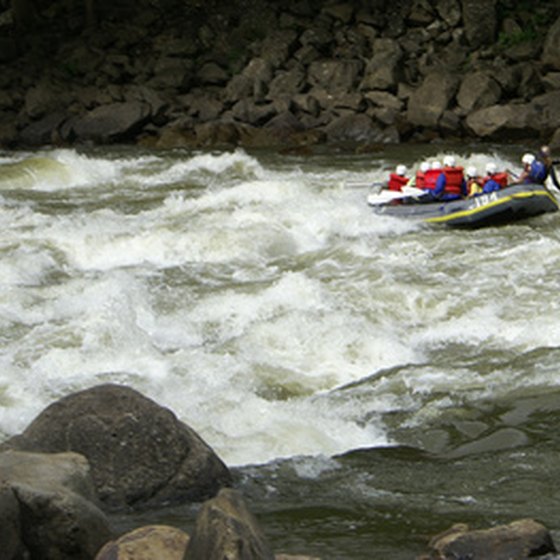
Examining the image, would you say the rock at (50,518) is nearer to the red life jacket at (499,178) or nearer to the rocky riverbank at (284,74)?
the red life jacket at (499,178)

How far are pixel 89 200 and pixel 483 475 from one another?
11.1m

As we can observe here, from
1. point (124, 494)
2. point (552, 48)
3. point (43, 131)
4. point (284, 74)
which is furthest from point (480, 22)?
point (124, 494)

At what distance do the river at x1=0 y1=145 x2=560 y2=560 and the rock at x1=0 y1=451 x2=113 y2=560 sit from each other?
Result: 80 cm

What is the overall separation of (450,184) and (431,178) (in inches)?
9.5

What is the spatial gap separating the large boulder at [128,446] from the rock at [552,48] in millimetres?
19099

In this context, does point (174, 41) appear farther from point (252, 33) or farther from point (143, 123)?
point (143, 123)

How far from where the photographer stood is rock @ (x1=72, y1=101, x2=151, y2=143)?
930 inches

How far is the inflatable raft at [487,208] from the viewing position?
48.8 ft

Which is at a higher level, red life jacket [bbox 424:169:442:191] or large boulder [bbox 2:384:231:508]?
large boulder [bbox 2:384:231:508]

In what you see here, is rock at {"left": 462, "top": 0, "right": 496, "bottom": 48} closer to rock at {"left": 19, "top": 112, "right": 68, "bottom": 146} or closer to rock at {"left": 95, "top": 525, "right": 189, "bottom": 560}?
rock at {"left": 19, "top": 112, "right": 68, "bottom": 146}

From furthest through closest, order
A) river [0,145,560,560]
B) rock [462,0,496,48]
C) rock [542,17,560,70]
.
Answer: rock [462,0,496,48] < rock [542,17,560,70] < river [0,145,560,560]

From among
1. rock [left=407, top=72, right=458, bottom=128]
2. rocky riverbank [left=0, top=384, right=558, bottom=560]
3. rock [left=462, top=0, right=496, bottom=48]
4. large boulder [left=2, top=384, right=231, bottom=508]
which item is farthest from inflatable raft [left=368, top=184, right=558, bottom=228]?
rock [left=462, top=0, right=496, bottom=48]

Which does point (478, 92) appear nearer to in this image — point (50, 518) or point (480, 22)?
point (480, 22)

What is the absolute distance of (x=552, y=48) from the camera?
24.4 meters
